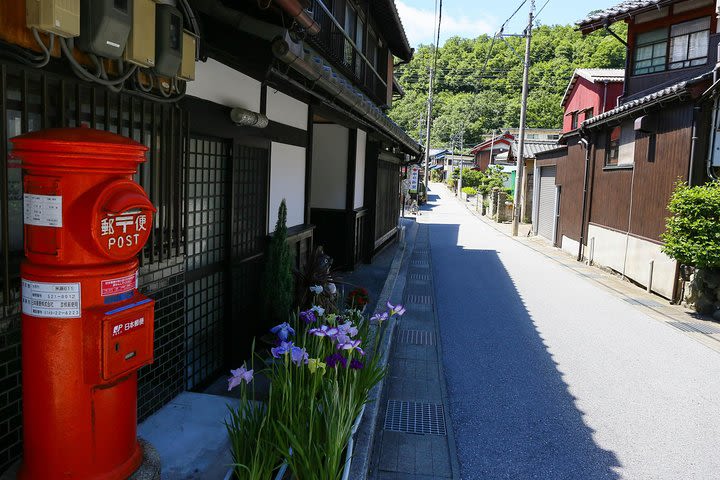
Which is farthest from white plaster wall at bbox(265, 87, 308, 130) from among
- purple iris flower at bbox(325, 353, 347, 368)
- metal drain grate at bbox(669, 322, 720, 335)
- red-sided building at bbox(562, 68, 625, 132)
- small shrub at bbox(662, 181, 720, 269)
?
red-sided building at bbox(562, 68, 625, 132)

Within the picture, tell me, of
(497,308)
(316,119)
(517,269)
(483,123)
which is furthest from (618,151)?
(483,123)

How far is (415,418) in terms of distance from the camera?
5.71 metres

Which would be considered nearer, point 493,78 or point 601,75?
point 601,75

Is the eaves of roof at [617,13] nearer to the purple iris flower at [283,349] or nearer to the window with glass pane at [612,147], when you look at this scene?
the window with glass pane at [612,147]

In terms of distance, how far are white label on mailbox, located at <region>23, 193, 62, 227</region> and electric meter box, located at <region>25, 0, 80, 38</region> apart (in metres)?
0.85

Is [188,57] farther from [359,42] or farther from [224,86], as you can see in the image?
[359,42]

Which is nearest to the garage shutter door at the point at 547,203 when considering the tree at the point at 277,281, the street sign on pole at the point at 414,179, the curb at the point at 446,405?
the curb at the point at 446,405

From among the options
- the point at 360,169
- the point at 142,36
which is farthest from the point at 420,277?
the point at 142,36

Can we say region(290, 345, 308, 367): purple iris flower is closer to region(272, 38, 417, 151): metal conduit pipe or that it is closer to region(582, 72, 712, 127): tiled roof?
region(272, 38, 417, 151): metal conduit pipe

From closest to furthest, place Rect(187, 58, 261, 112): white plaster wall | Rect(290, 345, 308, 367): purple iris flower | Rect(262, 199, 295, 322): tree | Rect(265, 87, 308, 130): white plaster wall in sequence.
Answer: Rect(290, 345, 308, 367): purple iris flower < Rect(187, 58, 261, 112): white plaster wall < Rect(262, 199, 295, 322): tree < Rect(265, 87, 308, 130): white plaster wall

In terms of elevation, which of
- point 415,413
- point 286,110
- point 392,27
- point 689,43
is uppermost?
point 689,43

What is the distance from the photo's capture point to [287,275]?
6.28 m

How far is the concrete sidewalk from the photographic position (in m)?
4.71

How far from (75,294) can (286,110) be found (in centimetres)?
539
